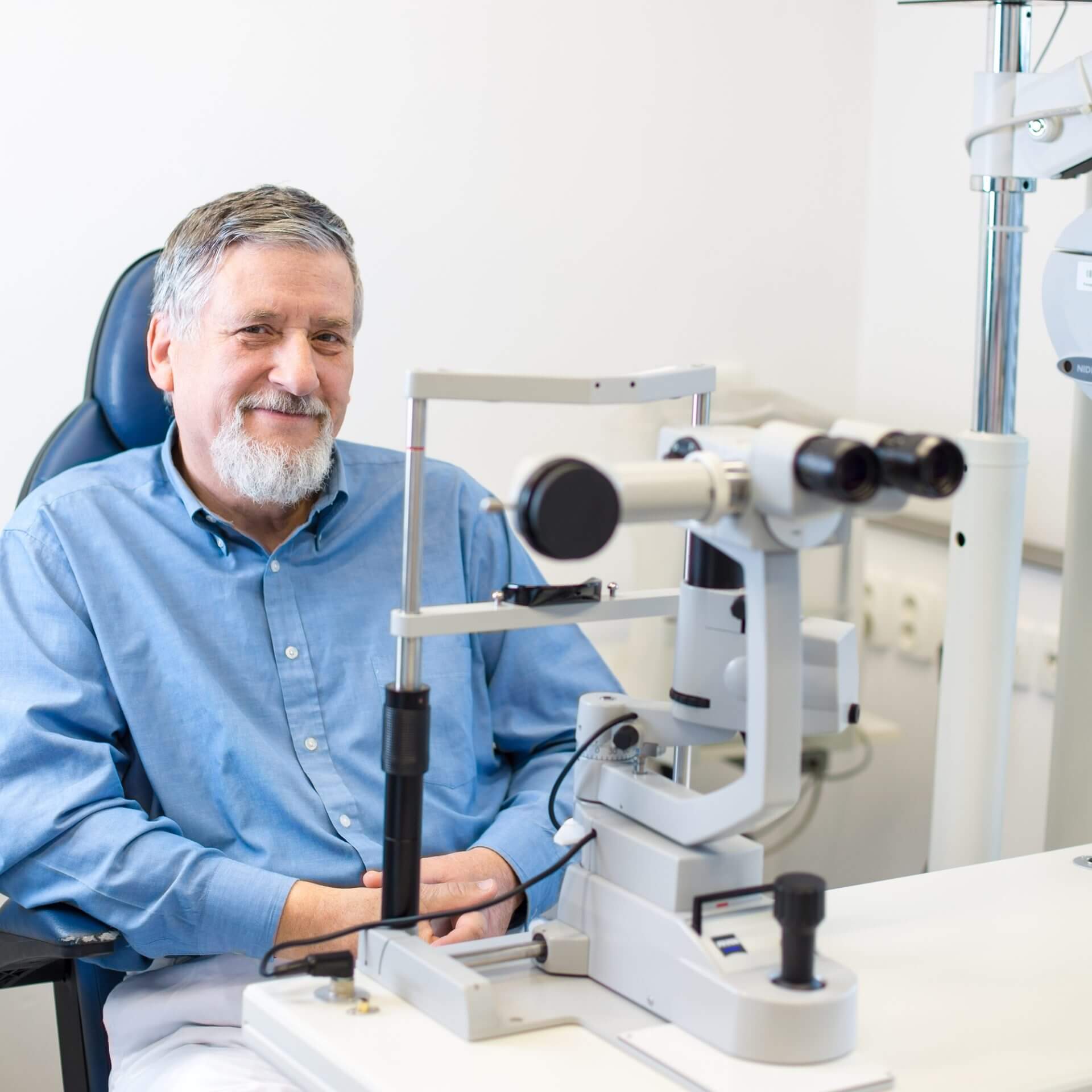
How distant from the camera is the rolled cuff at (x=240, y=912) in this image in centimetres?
131

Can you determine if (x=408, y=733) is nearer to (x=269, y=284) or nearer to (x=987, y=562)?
(x=269, y=284)

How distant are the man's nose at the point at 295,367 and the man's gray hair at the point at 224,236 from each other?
97 millimetres

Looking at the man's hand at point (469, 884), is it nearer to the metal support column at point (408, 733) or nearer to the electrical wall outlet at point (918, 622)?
the metal support column at point (408, 733)

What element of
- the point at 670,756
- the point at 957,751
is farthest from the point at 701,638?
the point at 670,756

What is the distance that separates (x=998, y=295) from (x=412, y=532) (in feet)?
2.88

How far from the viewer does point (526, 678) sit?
1.62 metres

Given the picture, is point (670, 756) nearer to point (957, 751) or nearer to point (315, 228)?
point (957, 751)

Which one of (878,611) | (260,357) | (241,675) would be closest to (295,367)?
(260,357)

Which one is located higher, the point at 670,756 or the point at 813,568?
the point at 813,568

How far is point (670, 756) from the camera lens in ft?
7.91

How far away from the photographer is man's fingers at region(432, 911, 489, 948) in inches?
52.8

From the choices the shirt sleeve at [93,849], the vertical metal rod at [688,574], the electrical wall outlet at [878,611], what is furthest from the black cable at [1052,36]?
the shirt sleeve at [93,849]

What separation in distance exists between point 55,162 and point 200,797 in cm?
106

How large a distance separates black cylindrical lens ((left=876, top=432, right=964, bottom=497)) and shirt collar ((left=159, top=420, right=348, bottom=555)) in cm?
83
